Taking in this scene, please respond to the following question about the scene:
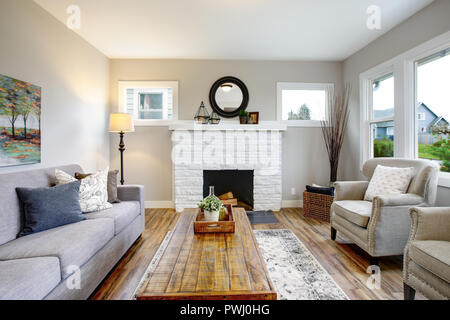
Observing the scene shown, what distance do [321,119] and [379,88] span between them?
1.00 m

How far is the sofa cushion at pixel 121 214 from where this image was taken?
208 centimetres

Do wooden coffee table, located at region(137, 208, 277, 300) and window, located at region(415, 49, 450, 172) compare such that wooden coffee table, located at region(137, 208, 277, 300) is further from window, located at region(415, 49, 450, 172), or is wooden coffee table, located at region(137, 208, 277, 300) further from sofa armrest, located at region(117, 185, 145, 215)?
window, located at region(415, 49, 450, 172)

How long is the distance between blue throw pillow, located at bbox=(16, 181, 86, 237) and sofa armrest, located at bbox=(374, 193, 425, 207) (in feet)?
8.69

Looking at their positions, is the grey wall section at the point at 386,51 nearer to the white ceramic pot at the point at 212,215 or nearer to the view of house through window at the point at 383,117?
the view of house through window at the point at 383,117

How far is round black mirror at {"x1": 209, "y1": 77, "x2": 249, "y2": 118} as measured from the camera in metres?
3.96

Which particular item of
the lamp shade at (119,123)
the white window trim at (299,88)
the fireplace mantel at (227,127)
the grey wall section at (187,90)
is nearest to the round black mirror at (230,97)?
the grey wall section at (187,90)

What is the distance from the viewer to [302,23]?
2.78 metres

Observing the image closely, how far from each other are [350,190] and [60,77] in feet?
12.6

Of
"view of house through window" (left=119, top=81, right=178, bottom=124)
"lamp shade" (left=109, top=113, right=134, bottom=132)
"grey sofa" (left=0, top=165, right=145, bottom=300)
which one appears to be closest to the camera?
"grey sofa" (left=0, top=165, right=145, bottom=300)

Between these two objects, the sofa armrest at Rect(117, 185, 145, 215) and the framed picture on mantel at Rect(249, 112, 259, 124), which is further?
the framed picture on mantel at Rect(249, 112, 259, 124)

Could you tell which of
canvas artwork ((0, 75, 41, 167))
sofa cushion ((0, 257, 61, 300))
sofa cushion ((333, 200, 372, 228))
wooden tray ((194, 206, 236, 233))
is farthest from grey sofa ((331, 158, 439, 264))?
canvas artwork ((0, 75, 41, 167))

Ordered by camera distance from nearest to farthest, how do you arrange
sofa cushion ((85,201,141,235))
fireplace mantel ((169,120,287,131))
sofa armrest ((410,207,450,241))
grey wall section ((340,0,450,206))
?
sofa armrest ((410,207,450,241))
sofa cushion ((85,201,141,235))
grey wall section ((340,0,450,206))
fireplace mantel ((169,120,287,131))

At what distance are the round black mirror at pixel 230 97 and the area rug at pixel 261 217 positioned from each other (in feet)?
5.80
